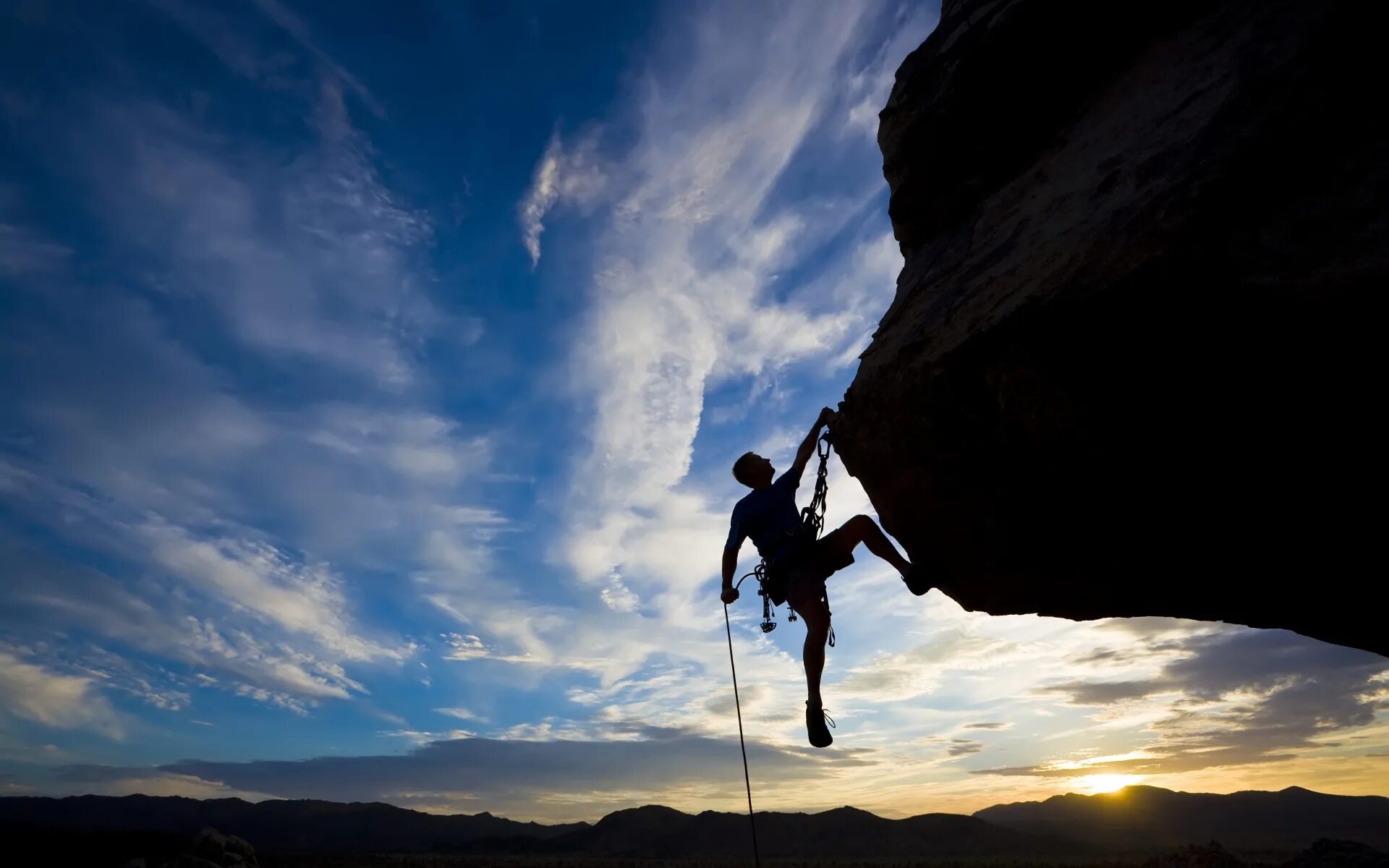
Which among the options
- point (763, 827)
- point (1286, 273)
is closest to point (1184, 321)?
point (1286, 273)

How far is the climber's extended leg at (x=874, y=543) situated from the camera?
21.9 ft

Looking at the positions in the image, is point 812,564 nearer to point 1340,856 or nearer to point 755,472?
point 755,472

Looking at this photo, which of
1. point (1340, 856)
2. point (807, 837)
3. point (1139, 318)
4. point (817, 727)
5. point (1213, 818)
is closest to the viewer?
point (1139, 318)

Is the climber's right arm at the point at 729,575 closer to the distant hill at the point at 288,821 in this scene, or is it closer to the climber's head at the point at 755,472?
the climber's head at the point at 755,472

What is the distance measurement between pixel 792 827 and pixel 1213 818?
61.4 meters

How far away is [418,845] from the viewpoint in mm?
95500

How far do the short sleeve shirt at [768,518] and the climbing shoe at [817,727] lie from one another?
5.05 feet

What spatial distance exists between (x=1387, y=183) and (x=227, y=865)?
23512 mm

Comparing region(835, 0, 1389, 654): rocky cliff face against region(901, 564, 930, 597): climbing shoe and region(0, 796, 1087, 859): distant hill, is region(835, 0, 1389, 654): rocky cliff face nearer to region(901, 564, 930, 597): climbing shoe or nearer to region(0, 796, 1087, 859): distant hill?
region(901, 564, 930, 597): climbing shoe

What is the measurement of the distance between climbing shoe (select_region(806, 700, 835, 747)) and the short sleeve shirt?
1539mm

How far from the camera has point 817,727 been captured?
261 inches

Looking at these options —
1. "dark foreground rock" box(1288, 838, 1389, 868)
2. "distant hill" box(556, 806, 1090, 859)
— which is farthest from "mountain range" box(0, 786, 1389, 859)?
"dark foreground rock" box(1288, 838, 1389, 868)

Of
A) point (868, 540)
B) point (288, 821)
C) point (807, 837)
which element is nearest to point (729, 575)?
point (868, 540)

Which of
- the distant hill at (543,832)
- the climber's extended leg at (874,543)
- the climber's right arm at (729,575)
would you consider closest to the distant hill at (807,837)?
the distant hill at (543,832)
